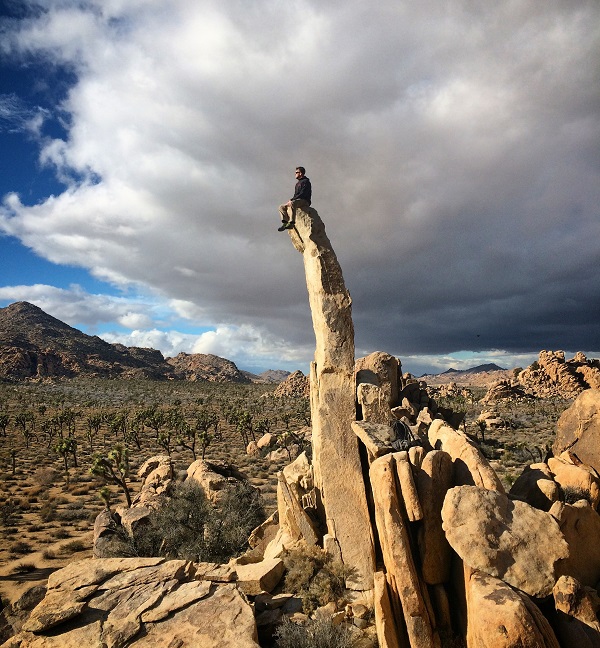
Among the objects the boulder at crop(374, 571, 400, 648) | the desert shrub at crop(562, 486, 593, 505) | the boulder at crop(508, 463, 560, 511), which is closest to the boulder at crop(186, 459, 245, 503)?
the boulder at crop(374, 571, 400, 648)

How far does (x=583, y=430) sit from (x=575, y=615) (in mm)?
7748

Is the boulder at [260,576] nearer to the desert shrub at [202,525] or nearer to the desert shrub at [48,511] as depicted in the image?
the desert shrub at [202,525]

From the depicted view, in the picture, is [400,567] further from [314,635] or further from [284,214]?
[284,214]

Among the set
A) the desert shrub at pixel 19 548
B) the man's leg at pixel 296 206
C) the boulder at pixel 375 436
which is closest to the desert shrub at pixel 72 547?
the desert shrub at pixel 19 548

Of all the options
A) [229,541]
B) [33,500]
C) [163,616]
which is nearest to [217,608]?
[163,616]

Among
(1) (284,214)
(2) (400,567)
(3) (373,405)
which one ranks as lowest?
(2) (400,567)

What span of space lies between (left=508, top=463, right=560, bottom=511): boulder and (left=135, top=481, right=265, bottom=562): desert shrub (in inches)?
554

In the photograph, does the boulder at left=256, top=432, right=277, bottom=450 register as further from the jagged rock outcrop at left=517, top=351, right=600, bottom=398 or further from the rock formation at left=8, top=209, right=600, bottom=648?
the jagged rock outcrop at left=517, top=351, right=600, bottom=398

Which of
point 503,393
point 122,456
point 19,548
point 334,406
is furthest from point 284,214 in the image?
point 503,393

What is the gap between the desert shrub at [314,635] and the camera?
1002cm

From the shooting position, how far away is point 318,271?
16.4m

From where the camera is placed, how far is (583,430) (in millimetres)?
14336

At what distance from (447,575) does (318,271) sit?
35.7ft

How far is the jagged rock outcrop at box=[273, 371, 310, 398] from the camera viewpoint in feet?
456
